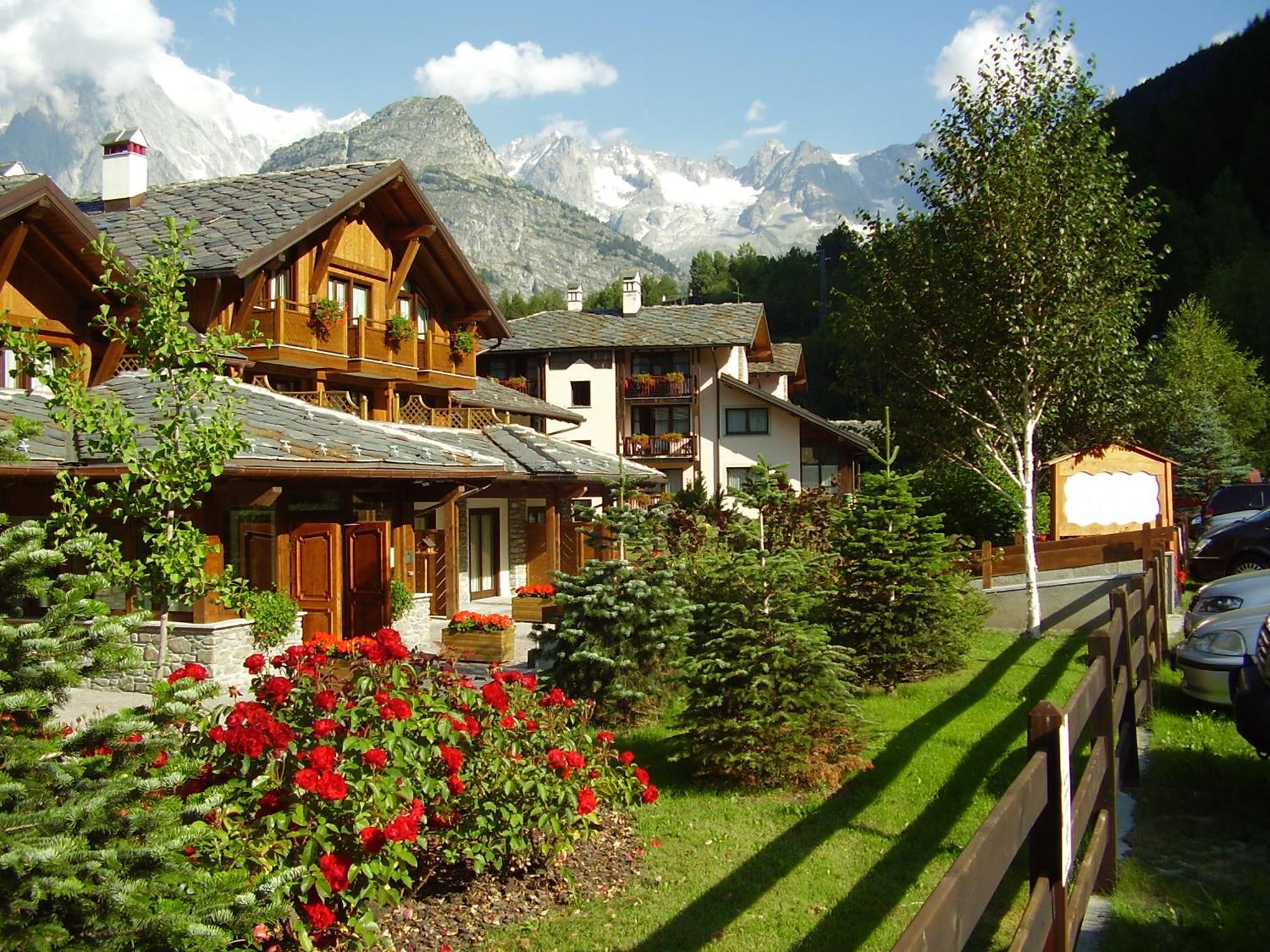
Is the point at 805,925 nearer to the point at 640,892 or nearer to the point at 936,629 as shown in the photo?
the point at 640,892

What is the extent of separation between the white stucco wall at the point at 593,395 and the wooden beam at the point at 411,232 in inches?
882

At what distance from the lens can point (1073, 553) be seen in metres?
17.3

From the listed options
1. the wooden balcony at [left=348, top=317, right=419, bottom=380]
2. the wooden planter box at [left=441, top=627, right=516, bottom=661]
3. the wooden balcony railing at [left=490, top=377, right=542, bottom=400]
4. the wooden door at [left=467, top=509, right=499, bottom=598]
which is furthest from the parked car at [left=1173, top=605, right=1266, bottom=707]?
the wooden balcony railing at [left=490, top=377, right=542, bottom=400]

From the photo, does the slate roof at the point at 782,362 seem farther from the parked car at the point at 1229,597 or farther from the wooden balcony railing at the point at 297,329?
the parked car at the point at 1229,597

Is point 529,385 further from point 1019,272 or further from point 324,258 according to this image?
point 1019,272

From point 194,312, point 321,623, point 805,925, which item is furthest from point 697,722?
point 194,312

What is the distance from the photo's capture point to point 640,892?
634 centimetres

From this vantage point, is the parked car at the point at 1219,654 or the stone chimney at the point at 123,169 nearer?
the parked car at the point at 1219,654

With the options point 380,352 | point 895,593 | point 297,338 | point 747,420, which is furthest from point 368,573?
point 747,420

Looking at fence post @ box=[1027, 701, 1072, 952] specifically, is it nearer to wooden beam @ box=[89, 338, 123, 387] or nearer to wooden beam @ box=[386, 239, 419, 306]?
wooden beam @ box=[89, 338, 123, 387]

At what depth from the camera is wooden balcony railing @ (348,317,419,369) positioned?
2100 cm

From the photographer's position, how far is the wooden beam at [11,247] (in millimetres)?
14312

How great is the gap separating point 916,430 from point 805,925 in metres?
12.9

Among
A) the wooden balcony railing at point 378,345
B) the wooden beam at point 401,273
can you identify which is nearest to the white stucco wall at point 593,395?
the wooden balcony railing at point 378,345
